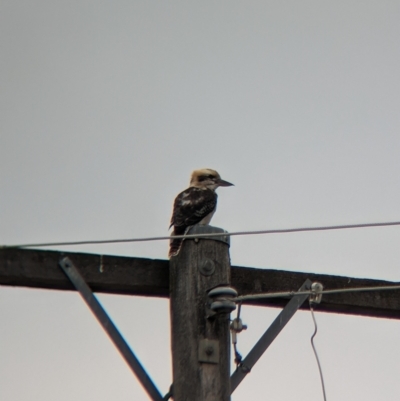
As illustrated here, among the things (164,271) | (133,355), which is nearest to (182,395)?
(133,355)

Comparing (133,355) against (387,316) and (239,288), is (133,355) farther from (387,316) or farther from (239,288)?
(387,316)

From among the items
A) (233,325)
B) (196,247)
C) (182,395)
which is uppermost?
(196,247)

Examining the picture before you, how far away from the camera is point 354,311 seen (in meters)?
6.45

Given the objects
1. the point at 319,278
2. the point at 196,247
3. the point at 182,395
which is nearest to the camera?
the point at 182,395

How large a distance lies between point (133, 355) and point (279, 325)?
3.01 feet

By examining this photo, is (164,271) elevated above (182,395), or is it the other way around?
(164,271)

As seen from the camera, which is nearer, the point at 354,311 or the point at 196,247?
the point at 196,247

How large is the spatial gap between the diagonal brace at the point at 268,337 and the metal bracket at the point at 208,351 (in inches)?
8.1

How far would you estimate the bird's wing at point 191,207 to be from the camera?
8.40 meters

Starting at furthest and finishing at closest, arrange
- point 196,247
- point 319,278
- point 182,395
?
point 319,278, point 196,247, point 182,395

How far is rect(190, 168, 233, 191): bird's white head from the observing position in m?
11.1

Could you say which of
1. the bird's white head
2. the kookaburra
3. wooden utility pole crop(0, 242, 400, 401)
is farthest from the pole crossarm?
the bird's white head

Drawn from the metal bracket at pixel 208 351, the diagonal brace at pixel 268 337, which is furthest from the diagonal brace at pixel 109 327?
the diagonal brace at pixel 268 337

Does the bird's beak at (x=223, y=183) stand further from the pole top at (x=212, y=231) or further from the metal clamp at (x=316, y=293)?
the pole top at (x=212, y=231)
